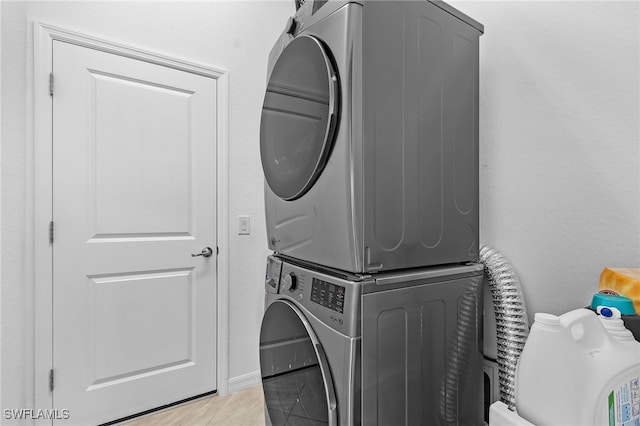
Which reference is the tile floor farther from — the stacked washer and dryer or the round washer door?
the stacked washer and dryer

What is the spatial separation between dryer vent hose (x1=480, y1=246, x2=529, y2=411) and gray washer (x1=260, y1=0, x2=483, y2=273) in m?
0.11

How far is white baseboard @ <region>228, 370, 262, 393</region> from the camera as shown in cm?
232

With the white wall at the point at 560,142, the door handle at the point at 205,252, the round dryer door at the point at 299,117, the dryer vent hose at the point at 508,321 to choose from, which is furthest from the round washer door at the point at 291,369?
the door handle at the point at 205,252

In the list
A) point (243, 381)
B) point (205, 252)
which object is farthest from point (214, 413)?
point (205, 252)

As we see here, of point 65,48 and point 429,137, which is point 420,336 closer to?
point 429,137

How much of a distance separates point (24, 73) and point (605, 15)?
2.47m

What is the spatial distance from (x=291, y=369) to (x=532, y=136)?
1.25 m

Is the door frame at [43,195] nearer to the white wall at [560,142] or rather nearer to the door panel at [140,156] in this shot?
the door panel at [140,156]

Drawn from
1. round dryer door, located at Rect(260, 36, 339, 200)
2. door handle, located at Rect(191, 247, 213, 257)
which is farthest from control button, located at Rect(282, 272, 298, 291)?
door handle, located at Rect(191, 247, 213, 257)

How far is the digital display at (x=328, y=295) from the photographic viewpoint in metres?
0.96

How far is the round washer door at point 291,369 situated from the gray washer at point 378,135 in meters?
0.25

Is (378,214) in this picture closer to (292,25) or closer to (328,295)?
(328,295)

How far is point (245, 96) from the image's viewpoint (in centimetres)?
241

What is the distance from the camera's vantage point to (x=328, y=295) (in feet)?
3.30
